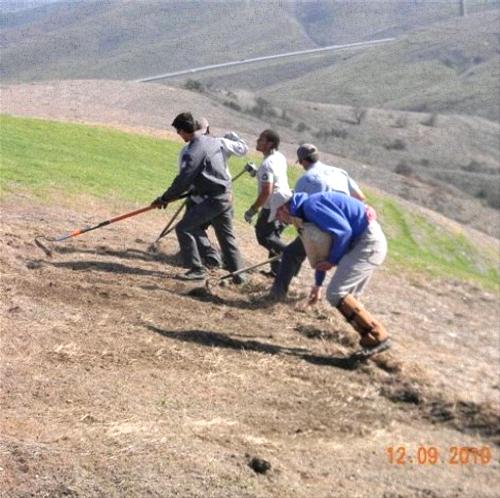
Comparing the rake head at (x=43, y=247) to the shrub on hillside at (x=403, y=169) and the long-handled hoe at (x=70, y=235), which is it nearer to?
the long-handled hoe at (x=70, y=235)

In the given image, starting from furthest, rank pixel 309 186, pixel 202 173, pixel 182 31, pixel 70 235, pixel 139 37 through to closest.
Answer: pixel 182 31 < pixel 139 37 < pixel 70 235 < pixel 202 173 < pixel 309 186

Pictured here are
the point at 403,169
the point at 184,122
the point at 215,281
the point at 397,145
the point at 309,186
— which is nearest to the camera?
the point at 309,186

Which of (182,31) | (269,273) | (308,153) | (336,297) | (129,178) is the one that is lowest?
(182,31)

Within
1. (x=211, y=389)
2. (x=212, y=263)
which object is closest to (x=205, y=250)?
(x=212, y=263)

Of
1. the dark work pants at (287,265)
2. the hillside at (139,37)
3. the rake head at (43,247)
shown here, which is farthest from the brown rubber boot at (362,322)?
the hillside at (139,37)

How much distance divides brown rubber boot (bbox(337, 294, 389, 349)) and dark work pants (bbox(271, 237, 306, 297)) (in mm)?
1691

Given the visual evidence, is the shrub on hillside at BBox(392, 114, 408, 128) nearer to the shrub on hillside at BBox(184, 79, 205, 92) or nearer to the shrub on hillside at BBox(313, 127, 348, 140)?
the shrub on hillside at BBox(313, 127, 348, 140)

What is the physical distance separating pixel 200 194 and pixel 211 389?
344 centimetres

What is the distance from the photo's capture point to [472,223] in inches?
1289

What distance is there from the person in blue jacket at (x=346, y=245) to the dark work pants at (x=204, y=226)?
229 centimetres

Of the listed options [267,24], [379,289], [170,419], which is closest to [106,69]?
[267,24]

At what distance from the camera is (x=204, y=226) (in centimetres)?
1102

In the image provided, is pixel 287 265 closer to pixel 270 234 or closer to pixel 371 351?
pixel 270 234

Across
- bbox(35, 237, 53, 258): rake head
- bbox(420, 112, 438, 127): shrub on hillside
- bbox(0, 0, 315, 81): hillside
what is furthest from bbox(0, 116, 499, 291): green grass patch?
bbox(420, 112, 438, 127): shrub on hillside
